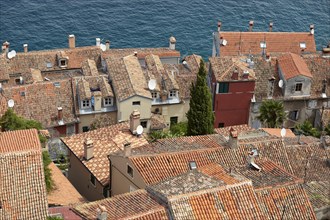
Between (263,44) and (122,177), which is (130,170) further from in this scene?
(263,44)

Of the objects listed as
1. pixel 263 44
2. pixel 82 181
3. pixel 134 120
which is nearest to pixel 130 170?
pixel 82 181

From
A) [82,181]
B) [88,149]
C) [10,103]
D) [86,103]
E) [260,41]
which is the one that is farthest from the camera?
[260,41]

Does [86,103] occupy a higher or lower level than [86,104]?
higher

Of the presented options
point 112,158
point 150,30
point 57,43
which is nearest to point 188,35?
point 150,30

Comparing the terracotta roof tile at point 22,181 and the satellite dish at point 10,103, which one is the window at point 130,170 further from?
the satellite dish at point 10,103

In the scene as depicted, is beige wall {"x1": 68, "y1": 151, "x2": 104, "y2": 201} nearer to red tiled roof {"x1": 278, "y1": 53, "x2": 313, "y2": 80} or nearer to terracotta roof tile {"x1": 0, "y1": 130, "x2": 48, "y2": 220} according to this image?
terracotta roof tile {"x1": 0, "y1": 130, "x2": 48, "y2": 220}

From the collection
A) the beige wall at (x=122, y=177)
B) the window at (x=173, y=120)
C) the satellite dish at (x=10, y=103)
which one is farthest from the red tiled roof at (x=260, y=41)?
the beige wall at (x=122, y=177)

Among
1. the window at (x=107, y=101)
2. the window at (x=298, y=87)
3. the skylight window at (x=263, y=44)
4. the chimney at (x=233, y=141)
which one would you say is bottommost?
the window at (x=107, y=101)

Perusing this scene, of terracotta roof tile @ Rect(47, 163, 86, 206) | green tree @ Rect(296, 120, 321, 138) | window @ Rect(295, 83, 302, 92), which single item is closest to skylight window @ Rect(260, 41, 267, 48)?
window @ Rect(295, 83, 302, 92)
